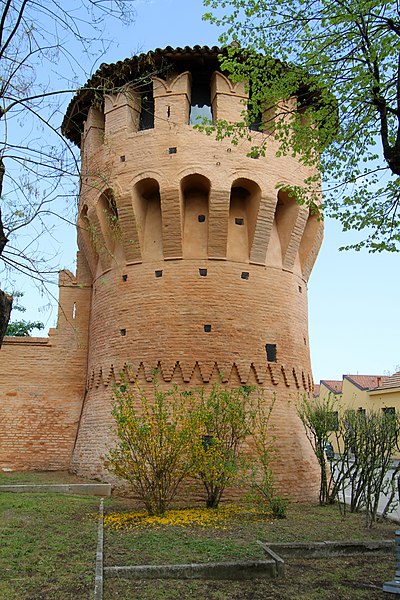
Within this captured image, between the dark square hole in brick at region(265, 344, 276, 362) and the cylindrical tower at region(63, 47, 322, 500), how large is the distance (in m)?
0.02

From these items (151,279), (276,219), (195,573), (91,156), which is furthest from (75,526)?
(91,156)

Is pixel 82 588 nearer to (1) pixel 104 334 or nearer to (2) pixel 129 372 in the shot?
(2) pixel 129 372

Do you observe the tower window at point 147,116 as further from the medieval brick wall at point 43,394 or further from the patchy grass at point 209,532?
the patchy grass at point 209,532

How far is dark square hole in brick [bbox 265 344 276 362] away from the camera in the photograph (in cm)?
1256

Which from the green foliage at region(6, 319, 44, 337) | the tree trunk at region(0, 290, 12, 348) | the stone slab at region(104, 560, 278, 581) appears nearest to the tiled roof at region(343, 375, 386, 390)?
the green foliage at region(6, 319, 44, 337)

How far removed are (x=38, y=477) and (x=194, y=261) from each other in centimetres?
646

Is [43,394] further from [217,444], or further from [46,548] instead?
[46,548]

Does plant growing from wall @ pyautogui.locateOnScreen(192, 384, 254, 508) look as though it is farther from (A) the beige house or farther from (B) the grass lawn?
(A) the beige house

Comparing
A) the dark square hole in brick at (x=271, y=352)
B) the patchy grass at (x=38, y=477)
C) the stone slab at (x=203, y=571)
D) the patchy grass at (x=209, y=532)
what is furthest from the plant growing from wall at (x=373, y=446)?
the patchy grass at (x=38, y=477)

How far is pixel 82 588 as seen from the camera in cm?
490

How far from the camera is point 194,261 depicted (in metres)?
12.7

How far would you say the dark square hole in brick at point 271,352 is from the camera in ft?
41.2

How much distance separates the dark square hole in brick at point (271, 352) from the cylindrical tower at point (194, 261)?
25 millimetres

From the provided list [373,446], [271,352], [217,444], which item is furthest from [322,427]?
[217,444]
